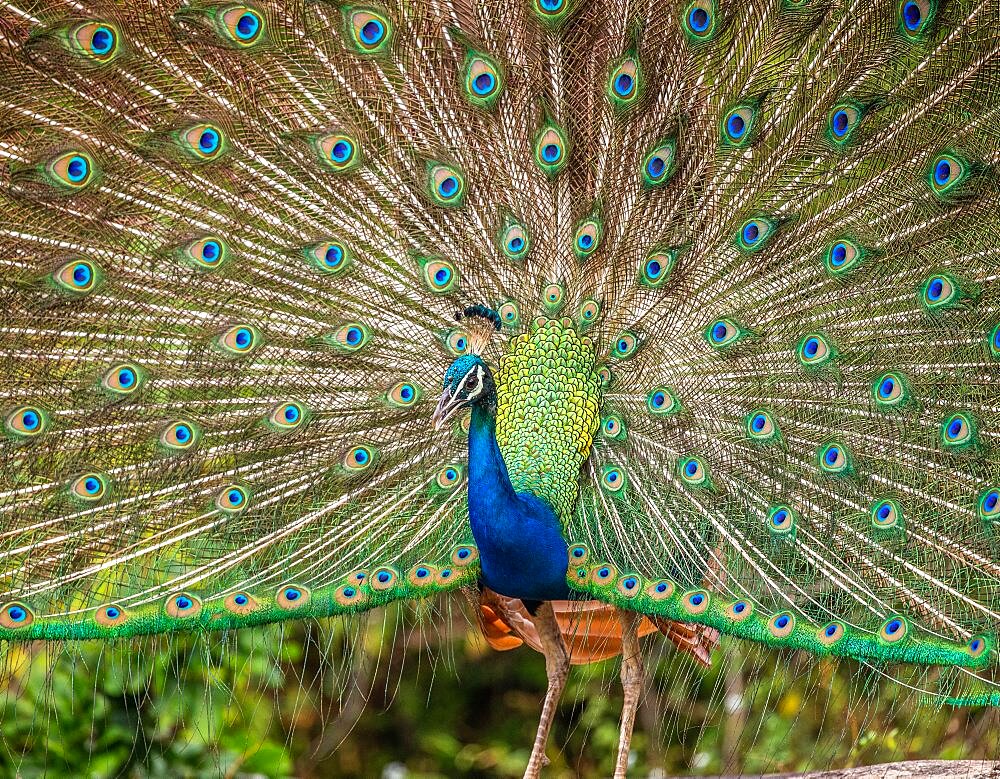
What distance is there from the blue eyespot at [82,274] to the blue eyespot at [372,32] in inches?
35.6

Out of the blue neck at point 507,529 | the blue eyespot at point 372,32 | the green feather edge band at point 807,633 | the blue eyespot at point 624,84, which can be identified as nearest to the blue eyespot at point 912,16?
the blue eyespot at point 624,84

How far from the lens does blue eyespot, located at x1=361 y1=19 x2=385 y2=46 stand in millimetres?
3047

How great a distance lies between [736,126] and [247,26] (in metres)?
1.26

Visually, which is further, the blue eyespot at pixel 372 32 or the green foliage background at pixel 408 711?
the green foliage background at pixel 408 711

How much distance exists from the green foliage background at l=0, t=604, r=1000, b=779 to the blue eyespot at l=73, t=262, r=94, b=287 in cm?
96

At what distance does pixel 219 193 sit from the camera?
10.3 ft

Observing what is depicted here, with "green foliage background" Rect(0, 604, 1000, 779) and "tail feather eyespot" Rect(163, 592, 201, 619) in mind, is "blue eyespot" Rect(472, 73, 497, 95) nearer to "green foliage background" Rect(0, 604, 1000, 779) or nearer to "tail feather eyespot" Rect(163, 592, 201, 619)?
"green foliage background" Rect(0, 604, 1000, 779)

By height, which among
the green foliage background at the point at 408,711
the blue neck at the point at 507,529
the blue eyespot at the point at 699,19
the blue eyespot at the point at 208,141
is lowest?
the green foliage background at the point at 408,711

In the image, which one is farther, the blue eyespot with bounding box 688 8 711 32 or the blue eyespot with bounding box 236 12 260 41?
the blue eyespot with bounding box 688 8 711 32

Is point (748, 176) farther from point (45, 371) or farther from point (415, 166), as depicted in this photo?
point (45, 371)

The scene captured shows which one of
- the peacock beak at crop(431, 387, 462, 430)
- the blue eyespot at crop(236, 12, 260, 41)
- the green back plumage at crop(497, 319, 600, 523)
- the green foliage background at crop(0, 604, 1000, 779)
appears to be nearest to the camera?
the peacock beak at crop(431, 387, 462, 430)

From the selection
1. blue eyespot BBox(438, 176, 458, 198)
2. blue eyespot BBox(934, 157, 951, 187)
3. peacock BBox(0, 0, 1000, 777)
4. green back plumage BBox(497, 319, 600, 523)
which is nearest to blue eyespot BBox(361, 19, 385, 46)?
peacock BBox(0, 0, 1000, 777)

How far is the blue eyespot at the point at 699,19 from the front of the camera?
10.0 ft

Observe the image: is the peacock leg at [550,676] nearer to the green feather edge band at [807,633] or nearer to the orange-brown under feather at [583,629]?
the orange-brown under feather at [583,629]
